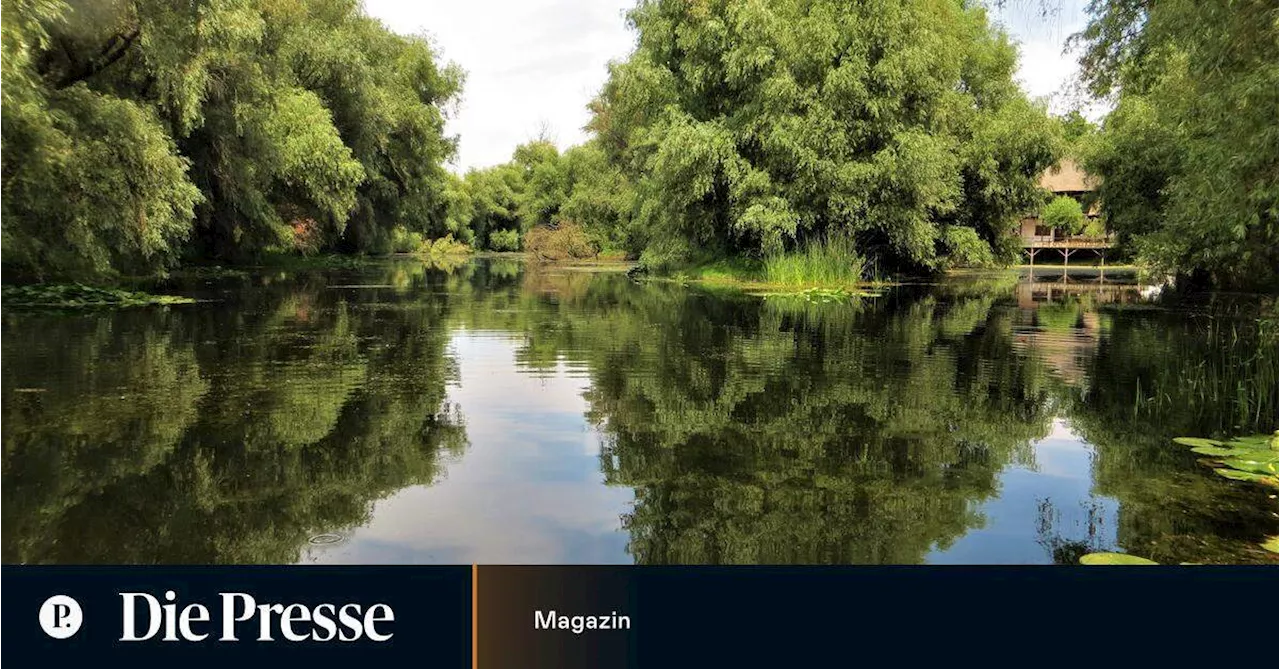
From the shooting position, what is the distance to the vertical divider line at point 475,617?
3.47 m

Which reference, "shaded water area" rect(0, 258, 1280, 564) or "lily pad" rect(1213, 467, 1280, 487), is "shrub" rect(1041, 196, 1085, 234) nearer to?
"shaded water area" rect(0, 258, 1280, 564)

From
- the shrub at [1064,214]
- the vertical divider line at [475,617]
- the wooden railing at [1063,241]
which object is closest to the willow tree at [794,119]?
the vertical divider line at [475,617]

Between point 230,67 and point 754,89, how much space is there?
1587cm

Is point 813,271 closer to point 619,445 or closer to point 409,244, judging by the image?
point 619,445

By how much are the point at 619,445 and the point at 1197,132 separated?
16562 mm

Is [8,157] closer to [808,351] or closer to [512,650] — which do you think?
[808,351]

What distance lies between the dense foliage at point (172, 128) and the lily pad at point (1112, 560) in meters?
15.1

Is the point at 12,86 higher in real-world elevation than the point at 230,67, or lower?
lower

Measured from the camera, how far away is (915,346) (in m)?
13.6

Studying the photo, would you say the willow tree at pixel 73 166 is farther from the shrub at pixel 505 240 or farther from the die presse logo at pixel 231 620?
the shrub at pixel 505 240

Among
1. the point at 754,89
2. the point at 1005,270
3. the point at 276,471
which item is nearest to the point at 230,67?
the point at 754,89

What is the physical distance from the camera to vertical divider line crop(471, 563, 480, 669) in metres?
3.47

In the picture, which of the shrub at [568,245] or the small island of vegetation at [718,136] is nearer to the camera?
the small island of vegetation at [718,136]

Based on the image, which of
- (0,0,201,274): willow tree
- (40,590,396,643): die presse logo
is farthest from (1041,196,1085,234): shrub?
(40,590,396,643): die presse logo
